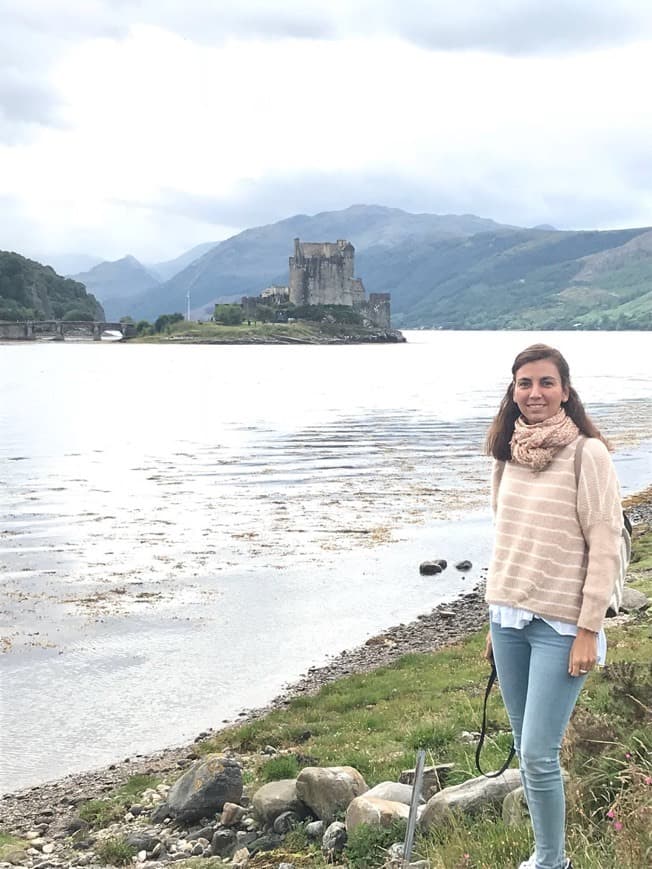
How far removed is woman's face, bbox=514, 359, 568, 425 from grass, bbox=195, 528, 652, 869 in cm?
252

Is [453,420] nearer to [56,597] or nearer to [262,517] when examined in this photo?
[262,517]

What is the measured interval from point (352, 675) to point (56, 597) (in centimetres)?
852

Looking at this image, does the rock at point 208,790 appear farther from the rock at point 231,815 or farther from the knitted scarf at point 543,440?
the knitted scarf at point 543,440

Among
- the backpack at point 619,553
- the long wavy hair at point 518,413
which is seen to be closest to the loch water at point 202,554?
the long wavy hair at point 518,413

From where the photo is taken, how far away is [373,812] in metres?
8.12

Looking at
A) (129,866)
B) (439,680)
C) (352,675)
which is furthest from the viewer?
(352,675)

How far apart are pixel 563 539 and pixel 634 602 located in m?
12.4

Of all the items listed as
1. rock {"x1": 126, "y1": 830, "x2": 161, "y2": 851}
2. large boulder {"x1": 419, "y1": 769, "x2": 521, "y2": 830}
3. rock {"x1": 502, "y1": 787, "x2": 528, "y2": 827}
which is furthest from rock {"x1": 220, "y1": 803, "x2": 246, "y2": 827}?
rock {"x1": 502, "y1": 787, "x2": 528, "y2": 827}

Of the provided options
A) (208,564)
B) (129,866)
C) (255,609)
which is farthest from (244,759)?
(208,564)

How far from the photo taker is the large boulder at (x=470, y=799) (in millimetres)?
7777

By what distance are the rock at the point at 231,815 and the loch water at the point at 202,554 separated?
4367mm

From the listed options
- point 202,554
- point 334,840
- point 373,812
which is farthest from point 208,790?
point 202,554

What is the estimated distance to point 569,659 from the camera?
5.67 metres

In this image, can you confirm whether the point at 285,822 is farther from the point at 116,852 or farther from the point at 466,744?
the point at 466,744
